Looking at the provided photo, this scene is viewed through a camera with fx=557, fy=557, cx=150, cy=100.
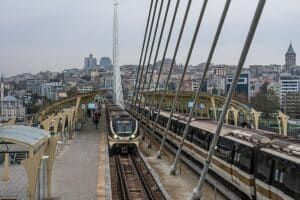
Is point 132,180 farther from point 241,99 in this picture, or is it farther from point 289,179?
point 241,99

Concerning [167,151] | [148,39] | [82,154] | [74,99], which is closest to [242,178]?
[82,154]

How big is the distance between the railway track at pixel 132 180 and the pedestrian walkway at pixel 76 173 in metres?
0.96

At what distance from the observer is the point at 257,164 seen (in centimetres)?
1506

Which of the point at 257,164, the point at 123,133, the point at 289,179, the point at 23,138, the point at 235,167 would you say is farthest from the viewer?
the point at 123,133

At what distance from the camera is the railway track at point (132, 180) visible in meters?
19.7

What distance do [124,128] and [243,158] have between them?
15768 millimetres

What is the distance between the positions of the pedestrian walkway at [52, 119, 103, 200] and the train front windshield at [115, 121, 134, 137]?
5.52 feet

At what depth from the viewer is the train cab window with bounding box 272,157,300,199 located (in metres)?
12.3

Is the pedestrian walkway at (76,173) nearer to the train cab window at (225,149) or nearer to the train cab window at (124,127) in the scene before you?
the train cab window at (124,127)

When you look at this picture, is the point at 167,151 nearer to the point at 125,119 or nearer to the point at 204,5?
the point at 125,119

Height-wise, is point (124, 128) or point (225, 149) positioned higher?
point (225, 149)

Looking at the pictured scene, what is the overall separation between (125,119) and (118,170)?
6122 millimetres

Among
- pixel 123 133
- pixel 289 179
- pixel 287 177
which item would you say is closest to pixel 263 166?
pixel 287 177

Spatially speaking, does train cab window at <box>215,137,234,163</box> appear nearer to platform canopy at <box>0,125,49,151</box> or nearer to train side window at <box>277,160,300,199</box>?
train side window at <box>277,160,300,199</box>
